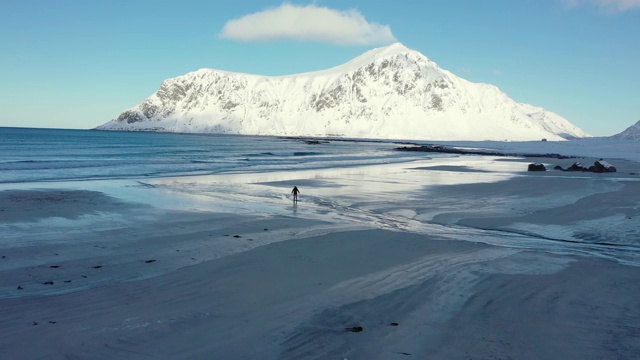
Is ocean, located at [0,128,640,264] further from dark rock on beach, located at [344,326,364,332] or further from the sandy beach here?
dark rock on beach, located at [344,326,364,332]

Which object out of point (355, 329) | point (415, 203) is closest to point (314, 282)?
point (355, 329)

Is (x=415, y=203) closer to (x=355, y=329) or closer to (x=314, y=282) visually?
(x=314, y=282)

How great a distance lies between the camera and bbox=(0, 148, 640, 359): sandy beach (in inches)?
252

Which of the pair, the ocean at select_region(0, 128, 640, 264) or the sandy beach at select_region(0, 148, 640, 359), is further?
the ocean at select_region(0, 128, 640, 264)

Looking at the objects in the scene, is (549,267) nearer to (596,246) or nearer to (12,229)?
(596,246)

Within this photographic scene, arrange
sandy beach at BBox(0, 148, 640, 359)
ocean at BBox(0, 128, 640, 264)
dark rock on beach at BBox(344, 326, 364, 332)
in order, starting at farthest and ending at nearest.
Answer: ocean at BBox(0, 128, 640, 264) < dark rock on beach at BBox(344, 326, 364, 332) < sandy beach at BBox(0, 148, 640, 359)

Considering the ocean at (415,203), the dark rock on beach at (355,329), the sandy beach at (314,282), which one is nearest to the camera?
the sandy beach at (314,282)

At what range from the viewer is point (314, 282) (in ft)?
30.1

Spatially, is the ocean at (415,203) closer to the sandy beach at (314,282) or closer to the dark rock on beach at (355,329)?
the sandy beach at (314,282)

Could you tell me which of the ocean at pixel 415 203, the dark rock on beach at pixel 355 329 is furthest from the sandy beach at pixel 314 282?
the ocean at pixel 415 203

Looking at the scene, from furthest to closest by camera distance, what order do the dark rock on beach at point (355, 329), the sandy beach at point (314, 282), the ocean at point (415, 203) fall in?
the ocean at point (415, 203) < the dark rock on beach at point (355, 329) < the sandy beach at point (314, 282)

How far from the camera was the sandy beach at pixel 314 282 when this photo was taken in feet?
21.0

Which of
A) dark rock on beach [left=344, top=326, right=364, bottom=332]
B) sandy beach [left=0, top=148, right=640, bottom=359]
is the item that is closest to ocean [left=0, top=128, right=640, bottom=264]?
sandy beach [left=0, top=148, right=640, bottom=359]

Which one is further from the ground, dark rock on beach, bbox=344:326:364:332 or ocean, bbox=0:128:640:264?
ocean, bbox=0:128:640:264
